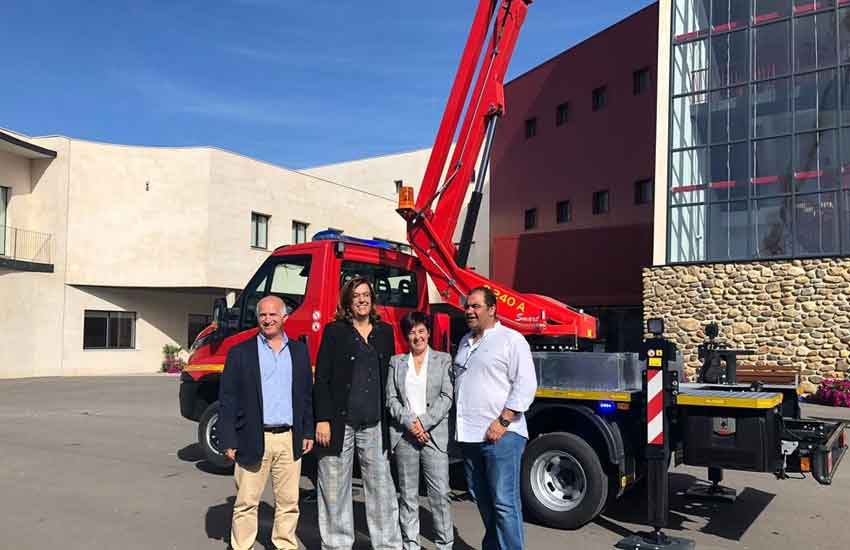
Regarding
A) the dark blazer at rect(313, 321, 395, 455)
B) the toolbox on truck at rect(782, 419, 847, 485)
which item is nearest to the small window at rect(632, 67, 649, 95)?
the toolbox on truck at rect(782, 419, 847, 485)

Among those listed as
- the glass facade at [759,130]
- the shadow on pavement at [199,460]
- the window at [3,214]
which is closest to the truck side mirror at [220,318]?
the shadow on pavement at [199,460]

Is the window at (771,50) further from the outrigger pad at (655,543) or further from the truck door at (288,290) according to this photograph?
the outrigger pad at (655,543)

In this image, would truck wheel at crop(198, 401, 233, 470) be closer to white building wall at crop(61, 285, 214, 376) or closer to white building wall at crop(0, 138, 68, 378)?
white building wall at crop(0, 138, 68, 378)

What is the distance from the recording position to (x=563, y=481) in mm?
6625

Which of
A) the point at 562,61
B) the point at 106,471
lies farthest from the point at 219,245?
the point at 106,471

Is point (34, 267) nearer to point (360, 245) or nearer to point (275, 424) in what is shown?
point (360, 245)

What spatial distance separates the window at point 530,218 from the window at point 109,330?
15604mm

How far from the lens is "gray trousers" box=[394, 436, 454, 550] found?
5125 mm

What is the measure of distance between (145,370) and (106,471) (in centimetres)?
2185

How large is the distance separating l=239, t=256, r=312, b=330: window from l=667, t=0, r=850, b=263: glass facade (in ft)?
50.2

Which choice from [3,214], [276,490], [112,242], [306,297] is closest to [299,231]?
[112,242]

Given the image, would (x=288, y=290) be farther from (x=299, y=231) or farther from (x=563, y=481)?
(x=299, y=231)

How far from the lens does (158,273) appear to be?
2797cm

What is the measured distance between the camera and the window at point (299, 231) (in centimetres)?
3206
